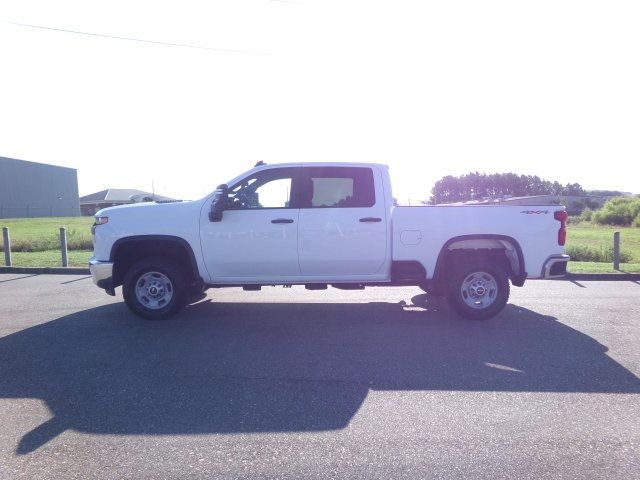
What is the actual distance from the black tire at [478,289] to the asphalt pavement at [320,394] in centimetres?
27

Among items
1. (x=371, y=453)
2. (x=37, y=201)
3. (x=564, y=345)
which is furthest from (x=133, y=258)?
(x=37, y=201)

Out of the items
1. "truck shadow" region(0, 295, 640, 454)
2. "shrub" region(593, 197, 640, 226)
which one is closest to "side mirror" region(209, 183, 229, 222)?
"truck shadow" region(0, 295, 640, 454)

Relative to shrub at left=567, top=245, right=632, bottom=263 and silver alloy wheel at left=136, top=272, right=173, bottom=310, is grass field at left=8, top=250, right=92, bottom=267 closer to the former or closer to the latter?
silver alloy wheel at left=136, top=272, right=173, bottom=310

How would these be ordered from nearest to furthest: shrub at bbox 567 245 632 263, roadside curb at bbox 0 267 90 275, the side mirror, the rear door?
the side mirror
the rear door
roadside curb at bbox 0 267 90 275
shrub at bbox 567 245 632 263

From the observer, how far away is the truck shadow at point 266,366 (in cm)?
371

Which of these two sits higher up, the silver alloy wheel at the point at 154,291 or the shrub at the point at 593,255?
the silver alloy wheel at the point at 154,291

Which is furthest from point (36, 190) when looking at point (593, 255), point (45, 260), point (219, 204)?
point (219, 204)

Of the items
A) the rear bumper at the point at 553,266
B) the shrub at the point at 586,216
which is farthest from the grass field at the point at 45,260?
the shrub at the point at 586,216

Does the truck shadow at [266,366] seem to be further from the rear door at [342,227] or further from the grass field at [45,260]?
the grass field at [45,260]

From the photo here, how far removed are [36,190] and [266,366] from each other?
86550mm

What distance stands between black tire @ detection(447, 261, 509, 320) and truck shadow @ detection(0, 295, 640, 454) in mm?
195

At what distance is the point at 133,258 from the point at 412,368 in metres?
4.16

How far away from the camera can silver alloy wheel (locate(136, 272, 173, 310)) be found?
21.2 ft

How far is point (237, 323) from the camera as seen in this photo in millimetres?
6465
